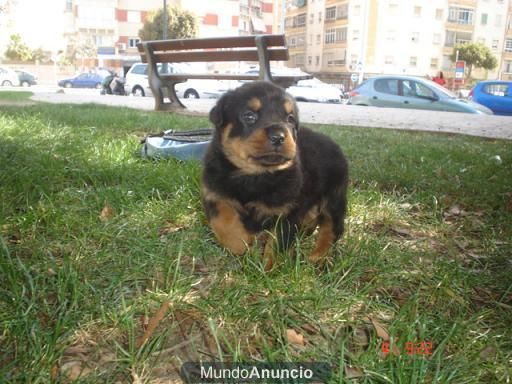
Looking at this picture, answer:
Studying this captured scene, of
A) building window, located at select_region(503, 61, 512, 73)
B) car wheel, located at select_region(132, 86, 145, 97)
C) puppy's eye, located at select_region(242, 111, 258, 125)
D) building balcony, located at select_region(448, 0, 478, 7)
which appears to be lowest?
car wheel, located at select_region(132, 86, 145, 97)

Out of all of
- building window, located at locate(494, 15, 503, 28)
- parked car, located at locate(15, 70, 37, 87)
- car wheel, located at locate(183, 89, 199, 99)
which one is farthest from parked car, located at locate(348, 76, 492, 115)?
building window, located at locate(494, 15, 503, 28)

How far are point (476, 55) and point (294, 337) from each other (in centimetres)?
6528

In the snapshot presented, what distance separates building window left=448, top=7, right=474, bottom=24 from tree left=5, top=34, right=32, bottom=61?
57.2 meters

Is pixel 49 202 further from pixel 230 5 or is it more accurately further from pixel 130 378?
pixel 230 5

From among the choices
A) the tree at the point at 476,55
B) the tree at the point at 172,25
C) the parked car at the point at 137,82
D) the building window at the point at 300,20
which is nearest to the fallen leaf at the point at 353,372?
the parked car at the point at 137,82

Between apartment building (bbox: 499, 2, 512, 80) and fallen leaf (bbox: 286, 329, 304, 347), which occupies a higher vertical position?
apartment building (bbox: 499, 2, 512, 80)

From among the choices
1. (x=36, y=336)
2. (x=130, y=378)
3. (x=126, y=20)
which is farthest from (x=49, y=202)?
(x=126, y=20)

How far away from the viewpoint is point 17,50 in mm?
62906

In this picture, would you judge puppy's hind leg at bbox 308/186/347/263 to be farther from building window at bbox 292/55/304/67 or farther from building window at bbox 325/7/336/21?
building window at bbox 292/55/304/67

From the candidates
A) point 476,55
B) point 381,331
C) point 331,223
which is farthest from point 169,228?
point 476,55

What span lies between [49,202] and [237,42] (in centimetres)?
672

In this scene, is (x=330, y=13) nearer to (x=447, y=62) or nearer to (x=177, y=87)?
(x=447, y=62)

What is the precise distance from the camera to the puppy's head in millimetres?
2617
